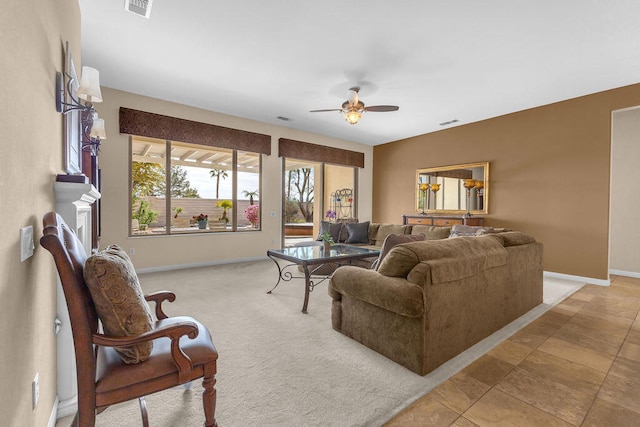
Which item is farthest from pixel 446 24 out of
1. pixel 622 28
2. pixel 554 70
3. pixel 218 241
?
pixel 218 241

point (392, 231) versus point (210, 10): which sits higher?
point (210, 10)

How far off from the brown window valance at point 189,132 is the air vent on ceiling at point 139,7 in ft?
7.49

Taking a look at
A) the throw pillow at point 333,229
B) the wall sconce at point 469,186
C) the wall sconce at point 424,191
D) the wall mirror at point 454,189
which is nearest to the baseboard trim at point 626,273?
the wall mirror at point 454,189

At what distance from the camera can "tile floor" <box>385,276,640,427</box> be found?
1607 millimetres

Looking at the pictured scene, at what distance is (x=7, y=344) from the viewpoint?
0.92 meters

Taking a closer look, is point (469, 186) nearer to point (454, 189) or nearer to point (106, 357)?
point (454, 189)

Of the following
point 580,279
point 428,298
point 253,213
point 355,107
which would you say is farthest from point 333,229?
point 580,279

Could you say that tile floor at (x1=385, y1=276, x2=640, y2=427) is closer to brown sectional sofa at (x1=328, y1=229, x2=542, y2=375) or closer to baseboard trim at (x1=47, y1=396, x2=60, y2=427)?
brown sectional sofa at (x1=328, y1=229, x2=542, y2=375)

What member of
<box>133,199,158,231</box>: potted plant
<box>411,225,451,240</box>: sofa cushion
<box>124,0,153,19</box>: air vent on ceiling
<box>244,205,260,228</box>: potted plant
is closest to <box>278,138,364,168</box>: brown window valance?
<box>244,205,260,228</box>: potted plant

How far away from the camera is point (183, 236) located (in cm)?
520

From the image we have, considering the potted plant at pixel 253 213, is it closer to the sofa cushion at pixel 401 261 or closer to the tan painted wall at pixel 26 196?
the sofa cushion at pixel 401 261

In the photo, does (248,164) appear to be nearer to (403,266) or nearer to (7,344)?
(403,266)

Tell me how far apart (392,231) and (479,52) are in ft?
10.1

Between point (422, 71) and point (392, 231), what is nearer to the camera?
point (422, 71)
